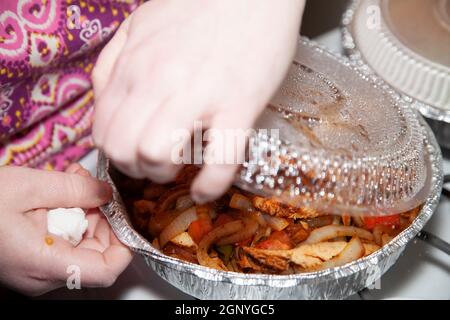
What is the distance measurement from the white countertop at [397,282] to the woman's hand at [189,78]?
333mm

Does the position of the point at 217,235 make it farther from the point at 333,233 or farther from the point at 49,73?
the point at 49,73

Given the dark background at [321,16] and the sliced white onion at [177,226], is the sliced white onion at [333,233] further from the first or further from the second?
the dark background at [321,16]

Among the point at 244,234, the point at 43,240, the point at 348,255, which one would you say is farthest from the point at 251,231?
the point at 43,240

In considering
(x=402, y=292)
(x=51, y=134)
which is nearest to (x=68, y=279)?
(x=51, y=134)

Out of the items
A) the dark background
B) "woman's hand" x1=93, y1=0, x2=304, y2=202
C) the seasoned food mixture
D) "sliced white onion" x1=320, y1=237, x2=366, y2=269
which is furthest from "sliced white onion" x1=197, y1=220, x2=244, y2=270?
the dark background

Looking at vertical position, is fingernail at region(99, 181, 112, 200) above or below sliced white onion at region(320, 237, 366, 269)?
above

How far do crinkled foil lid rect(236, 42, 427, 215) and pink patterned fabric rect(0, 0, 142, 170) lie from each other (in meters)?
0.28

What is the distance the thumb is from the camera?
→ 624 mm

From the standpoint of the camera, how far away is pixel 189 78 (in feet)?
1.38

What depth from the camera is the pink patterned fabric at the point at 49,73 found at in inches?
27.3

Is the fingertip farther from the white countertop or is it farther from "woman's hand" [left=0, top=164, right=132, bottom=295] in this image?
the white countertop

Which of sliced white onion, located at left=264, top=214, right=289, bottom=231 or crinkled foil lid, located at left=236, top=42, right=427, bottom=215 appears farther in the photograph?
sliced white onion, located at left=264, top=214, right=289, bottom=231

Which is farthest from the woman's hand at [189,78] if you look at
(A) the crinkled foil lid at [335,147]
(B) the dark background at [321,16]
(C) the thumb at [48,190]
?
(B) the dark background at [321,16]

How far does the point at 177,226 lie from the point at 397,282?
0.95 feet
